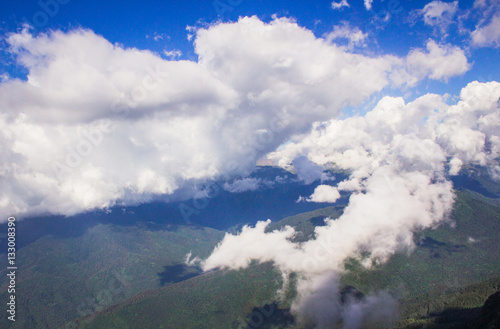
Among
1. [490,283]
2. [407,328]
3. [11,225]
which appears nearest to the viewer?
[11,225]

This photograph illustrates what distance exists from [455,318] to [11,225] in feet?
818

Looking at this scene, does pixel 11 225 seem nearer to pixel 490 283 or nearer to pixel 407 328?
pixel 407 328

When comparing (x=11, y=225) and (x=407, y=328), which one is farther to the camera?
(x=407, y=328)

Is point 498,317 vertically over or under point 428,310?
over

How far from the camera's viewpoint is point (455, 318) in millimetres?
155250

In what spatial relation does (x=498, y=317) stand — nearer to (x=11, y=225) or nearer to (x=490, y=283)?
(x=490, y=283)

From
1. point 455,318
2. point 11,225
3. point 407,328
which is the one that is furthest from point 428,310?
point 11,225

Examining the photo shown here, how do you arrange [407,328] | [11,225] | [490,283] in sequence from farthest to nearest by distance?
[490,283] → [407,328] → [11,225]

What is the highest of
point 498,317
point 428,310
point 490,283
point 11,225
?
point 11,225

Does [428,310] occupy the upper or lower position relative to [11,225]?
lower

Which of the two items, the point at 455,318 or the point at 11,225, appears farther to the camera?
the point at 455,318

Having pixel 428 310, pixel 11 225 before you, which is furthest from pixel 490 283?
pixel 11 225

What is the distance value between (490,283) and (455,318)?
64584 mm

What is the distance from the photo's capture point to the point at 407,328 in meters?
155
